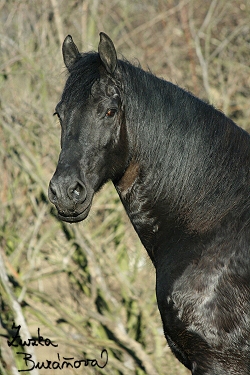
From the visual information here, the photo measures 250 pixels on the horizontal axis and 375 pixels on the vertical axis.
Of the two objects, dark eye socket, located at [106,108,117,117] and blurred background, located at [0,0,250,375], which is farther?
blurred background, located at [0,0,250,375]

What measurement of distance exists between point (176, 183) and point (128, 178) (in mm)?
345

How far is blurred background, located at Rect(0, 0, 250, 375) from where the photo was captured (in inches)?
208

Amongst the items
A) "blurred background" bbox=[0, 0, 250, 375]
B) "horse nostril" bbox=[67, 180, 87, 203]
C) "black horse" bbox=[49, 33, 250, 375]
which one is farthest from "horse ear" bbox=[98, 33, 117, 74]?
"blurred background" bbox=[0, 0, 250, 375]

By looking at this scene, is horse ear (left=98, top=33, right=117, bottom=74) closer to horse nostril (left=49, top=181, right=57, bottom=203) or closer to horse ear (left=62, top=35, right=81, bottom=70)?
horse ear (left=62, top=35, right=81, bottom=70)

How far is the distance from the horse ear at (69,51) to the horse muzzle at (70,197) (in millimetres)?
982

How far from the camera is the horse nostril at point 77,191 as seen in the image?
3168mm

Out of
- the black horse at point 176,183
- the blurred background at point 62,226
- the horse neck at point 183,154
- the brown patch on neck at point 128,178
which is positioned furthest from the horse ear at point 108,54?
the blurred background at point 62,226

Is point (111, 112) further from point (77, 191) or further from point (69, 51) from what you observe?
point (69, 51)

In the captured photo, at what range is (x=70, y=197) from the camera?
3162mm

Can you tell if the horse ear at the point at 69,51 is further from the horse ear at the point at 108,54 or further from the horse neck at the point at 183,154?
the horse neck at the point at 183,154

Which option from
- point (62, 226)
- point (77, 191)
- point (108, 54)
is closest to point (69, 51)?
point (108, 54)

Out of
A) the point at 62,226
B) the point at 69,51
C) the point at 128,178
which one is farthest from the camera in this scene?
the point at 62,226

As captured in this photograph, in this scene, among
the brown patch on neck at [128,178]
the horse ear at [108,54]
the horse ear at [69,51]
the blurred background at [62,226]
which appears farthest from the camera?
the blurred background at [62,226]

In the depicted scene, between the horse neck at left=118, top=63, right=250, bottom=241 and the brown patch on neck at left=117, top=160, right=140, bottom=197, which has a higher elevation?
the horse neck at left=118, top=63, right=250, bottom=241
